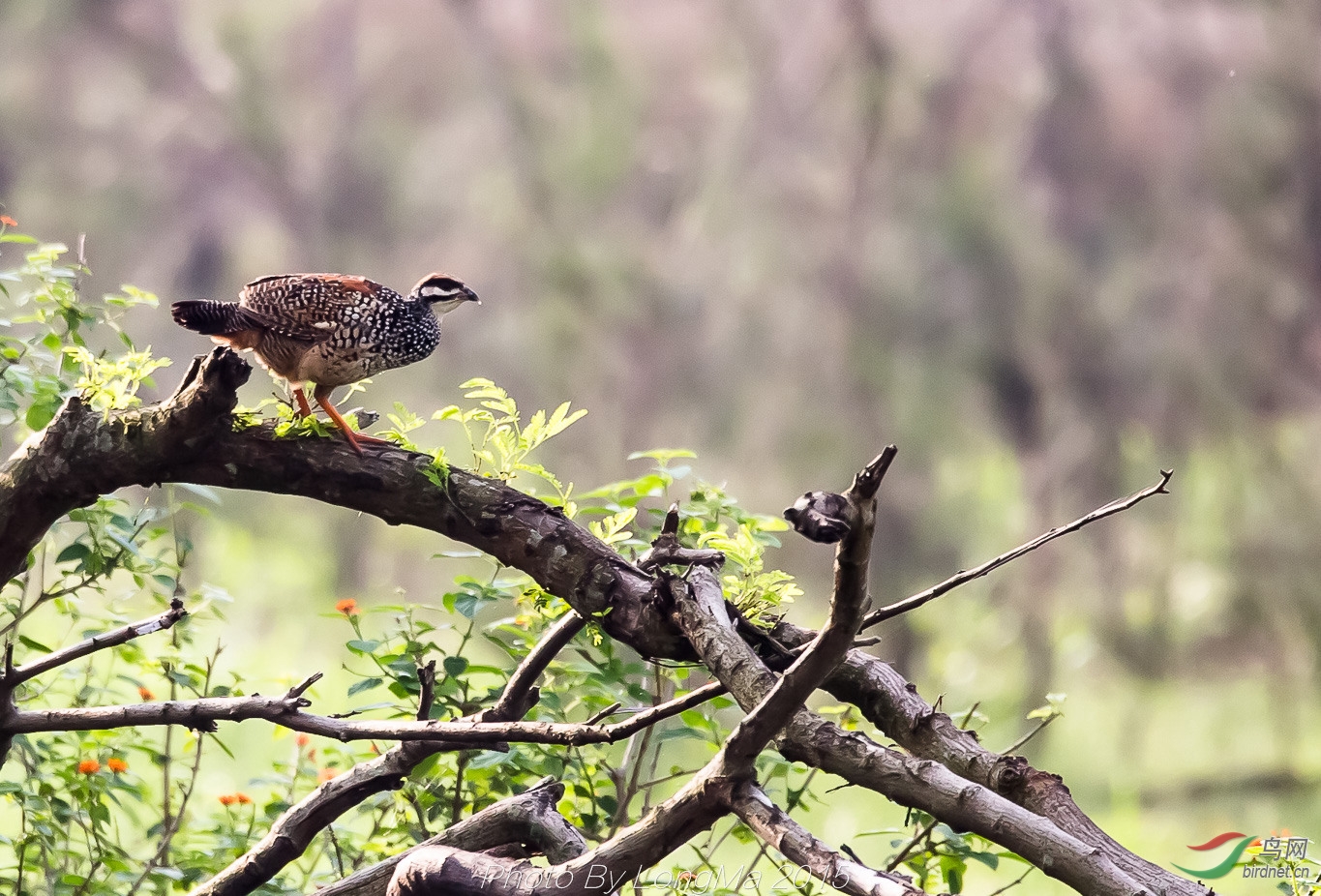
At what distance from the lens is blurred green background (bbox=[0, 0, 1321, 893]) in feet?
A: 10.2

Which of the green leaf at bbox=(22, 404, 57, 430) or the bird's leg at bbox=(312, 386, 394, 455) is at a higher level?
the green leaf at bbox=(22, 404, 57, 430)

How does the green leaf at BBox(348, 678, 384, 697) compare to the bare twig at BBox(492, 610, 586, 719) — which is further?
the green leaf at BBox(348, 678, 384, 697)

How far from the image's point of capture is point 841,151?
333 centimetres

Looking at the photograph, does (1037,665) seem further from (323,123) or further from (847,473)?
(323,123)

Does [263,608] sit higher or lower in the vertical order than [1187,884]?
higher

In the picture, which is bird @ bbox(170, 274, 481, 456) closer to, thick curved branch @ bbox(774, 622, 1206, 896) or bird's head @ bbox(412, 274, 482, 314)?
bird's head @ bbox(412, 274, 482, 314)

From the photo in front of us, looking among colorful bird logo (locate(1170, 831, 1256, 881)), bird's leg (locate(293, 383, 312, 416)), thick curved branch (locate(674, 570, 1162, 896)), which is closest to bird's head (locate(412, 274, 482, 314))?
bird's leg (locate(293, 383, 312, 416))

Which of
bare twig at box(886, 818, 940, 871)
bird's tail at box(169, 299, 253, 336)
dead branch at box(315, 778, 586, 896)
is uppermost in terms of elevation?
bird's tail at box(169, 299, 253, 336)

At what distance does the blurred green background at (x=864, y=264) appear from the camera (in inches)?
123

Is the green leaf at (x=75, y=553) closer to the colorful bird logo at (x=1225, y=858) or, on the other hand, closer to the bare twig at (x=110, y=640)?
the bare twig at (x=110, y=640)

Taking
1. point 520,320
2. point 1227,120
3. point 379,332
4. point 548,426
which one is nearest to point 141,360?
point 379,332

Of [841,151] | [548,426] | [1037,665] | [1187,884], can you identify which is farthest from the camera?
[841,151]

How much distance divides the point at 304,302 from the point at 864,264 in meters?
2.27

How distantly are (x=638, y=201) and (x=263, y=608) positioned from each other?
1642mm
